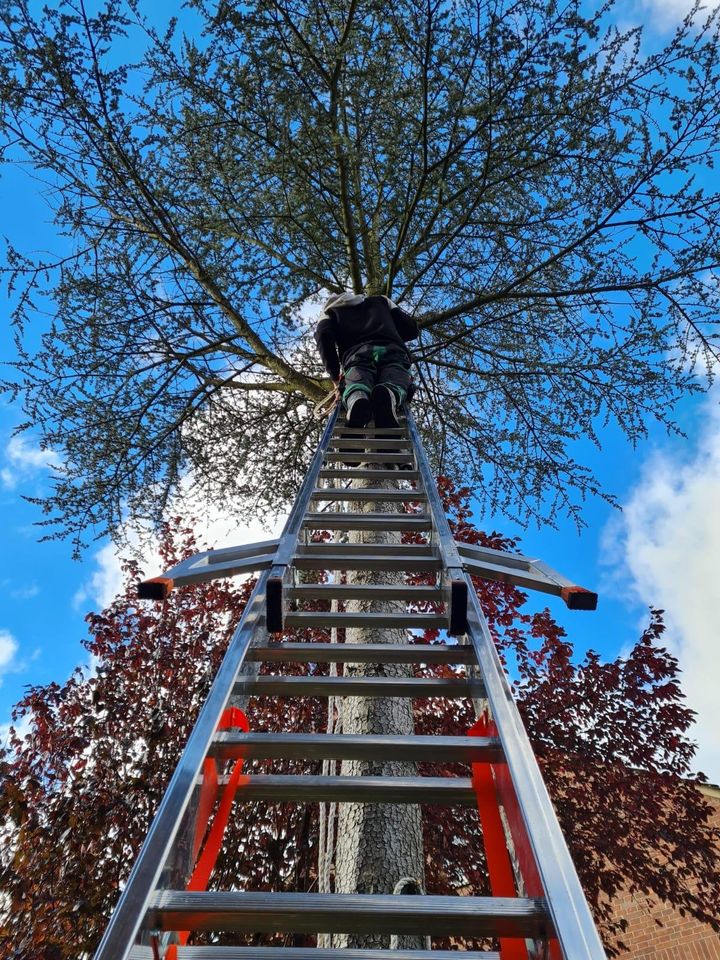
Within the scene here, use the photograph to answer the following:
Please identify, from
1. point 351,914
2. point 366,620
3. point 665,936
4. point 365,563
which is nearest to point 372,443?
point 365,563

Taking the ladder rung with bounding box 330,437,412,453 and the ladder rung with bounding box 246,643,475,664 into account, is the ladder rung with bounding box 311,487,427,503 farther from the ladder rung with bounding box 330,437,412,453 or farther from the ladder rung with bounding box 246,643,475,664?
the ladder rung with bounding box 246,643,475,664

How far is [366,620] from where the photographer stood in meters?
2.19

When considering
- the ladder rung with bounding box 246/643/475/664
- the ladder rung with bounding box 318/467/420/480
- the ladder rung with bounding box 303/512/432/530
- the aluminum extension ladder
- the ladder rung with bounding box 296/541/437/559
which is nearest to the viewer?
the aluminum extension ladder

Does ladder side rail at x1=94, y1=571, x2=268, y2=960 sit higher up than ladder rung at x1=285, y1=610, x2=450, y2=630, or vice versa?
ladder rung at x1=285, y1=610, x2=450, y2=630

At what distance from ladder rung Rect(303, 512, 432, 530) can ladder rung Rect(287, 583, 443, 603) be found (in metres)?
0.57

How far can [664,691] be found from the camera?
5688 millimetres

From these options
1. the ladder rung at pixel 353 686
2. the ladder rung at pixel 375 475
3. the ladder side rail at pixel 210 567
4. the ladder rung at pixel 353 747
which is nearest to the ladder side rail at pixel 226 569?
the ladder side rail at pixel 210 567

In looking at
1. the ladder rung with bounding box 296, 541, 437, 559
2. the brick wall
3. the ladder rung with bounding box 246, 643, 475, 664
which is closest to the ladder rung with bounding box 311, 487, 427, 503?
the ladder rung with bounding box 296, 541, 437, 559

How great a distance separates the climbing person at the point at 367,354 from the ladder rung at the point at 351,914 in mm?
3660

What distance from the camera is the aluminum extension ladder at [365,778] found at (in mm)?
1098

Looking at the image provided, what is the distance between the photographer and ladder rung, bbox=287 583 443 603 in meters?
2.35

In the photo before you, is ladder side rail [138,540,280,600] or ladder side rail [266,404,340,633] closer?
ladder side rail [138,540,280,600]

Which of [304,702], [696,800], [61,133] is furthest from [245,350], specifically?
→ [696,800]

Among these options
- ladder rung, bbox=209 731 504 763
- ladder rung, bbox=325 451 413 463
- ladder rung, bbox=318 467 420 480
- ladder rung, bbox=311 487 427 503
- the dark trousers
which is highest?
the dark trousers
